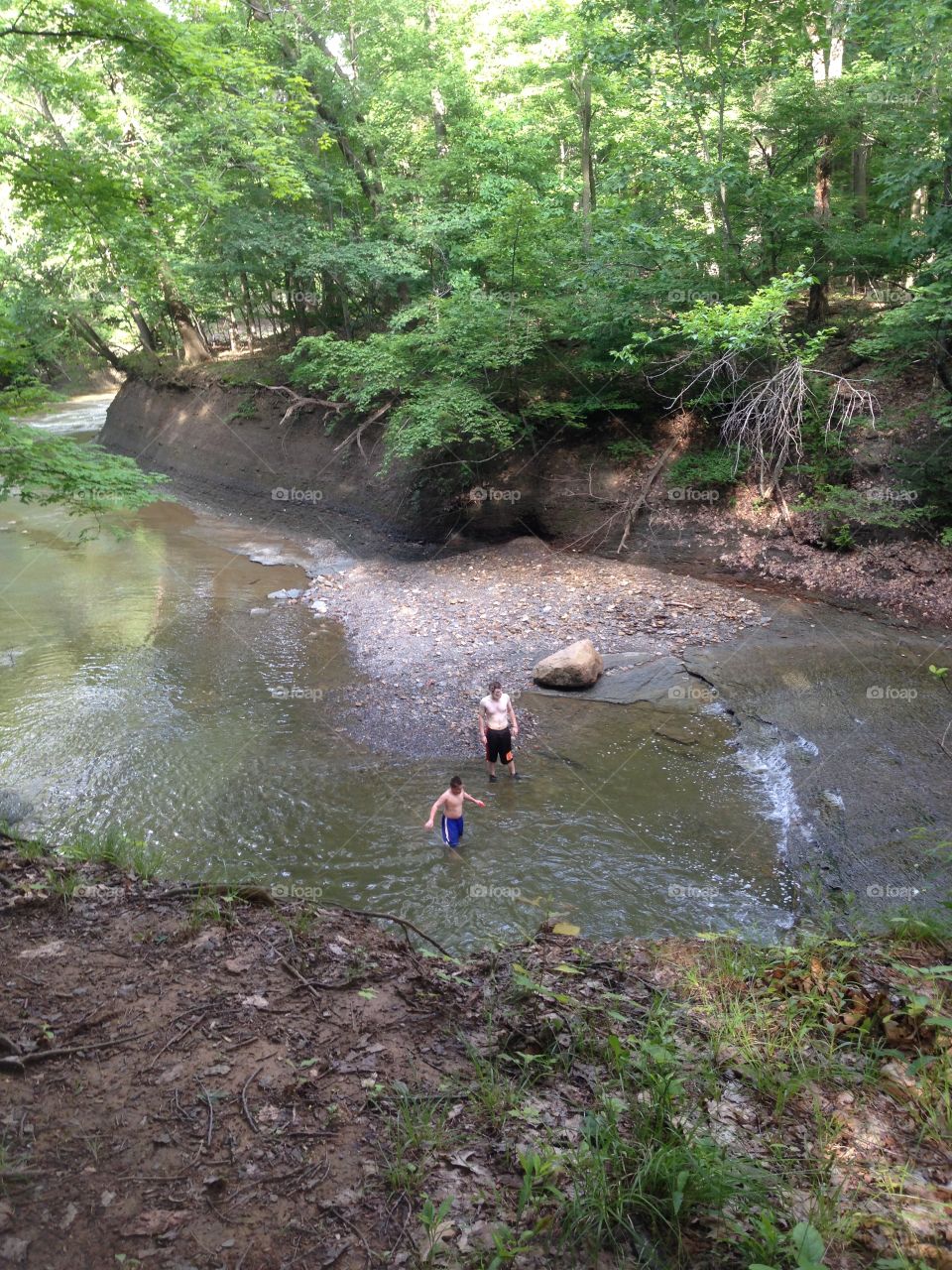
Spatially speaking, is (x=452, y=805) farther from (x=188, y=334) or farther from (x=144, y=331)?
(x=144, y=331)

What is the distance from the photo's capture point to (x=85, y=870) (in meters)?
5.66

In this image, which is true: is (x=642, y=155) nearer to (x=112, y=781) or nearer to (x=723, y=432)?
(x=723, y=432)

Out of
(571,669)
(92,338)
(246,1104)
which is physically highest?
(92,338)

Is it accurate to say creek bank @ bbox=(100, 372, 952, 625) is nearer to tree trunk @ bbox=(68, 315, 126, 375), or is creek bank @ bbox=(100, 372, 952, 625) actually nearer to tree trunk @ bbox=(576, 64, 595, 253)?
tree trunk @ bbox=(68, 315, 126, 375)

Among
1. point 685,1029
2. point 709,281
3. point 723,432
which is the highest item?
point 709,281

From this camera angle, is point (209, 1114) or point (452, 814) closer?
point (209, 1114)

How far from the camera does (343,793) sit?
8.41 m

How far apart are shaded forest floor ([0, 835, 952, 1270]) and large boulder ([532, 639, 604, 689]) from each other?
17.7 feet

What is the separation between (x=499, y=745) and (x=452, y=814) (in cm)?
134

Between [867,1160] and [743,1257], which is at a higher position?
[743,1257]

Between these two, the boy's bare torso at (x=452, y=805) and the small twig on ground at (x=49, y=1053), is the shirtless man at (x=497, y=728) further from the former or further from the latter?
the small twig on ground at (x=49, y=1053)

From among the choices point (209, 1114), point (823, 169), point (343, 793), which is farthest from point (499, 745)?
point (823, 169)

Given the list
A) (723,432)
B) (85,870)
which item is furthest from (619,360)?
(85,870)

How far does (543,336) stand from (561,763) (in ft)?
30.1
